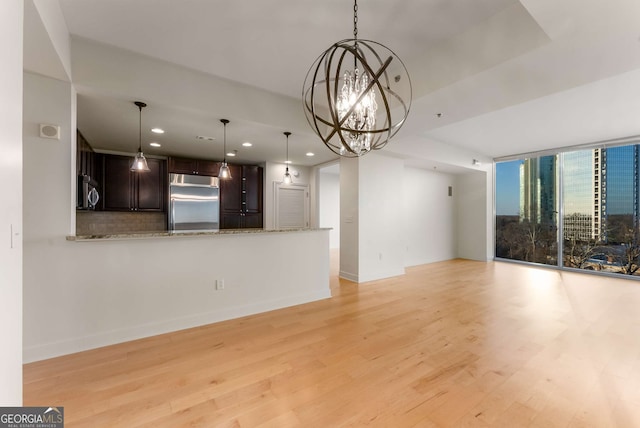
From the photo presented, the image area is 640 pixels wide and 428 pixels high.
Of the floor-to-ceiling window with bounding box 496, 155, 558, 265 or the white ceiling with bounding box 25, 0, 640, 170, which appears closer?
the white ceiling with bounding box 25, 0, 640, 170

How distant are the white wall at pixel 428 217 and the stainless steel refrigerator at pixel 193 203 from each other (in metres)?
4.09

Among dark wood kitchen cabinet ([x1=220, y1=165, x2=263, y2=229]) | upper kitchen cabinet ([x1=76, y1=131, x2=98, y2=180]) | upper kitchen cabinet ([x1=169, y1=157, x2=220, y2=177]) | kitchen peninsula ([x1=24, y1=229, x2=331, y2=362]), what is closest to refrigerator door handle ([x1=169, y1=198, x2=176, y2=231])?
upper kitchen cabinet ([x1=169, y1=157, x2=220, y2=177])

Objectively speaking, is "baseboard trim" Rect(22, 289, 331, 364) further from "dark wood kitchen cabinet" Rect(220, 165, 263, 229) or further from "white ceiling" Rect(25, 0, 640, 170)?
"dark wood kitchen cabinet" Rect(220, 165, 263, 229)

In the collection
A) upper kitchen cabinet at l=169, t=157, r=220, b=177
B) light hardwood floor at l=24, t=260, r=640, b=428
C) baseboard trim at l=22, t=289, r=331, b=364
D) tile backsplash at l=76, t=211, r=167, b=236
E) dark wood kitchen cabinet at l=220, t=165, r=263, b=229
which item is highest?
upper kitchen cabinet at l=169, t=157, r=220, b=177

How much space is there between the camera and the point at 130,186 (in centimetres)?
464

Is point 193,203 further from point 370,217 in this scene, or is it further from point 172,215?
point 370,217

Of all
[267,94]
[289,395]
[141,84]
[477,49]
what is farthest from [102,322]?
[477,49]

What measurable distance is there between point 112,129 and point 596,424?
17.9ft

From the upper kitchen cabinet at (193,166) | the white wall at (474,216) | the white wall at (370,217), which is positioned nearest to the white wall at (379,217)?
the white wall at (370,217)

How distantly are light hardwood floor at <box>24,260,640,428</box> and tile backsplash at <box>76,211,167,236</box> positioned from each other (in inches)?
124

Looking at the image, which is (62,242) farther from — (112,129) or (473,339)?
(473,339)

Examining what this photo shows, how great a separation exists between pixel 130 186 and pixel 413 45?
4936 mm

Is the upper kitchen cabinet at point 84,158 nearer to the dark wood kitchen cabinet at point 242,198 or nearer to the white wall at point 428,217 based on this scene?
the dark wood kitchen cabinet at point 242,198

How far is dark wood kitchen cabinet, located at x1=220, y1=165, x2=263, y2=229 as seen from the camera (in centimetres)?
541
